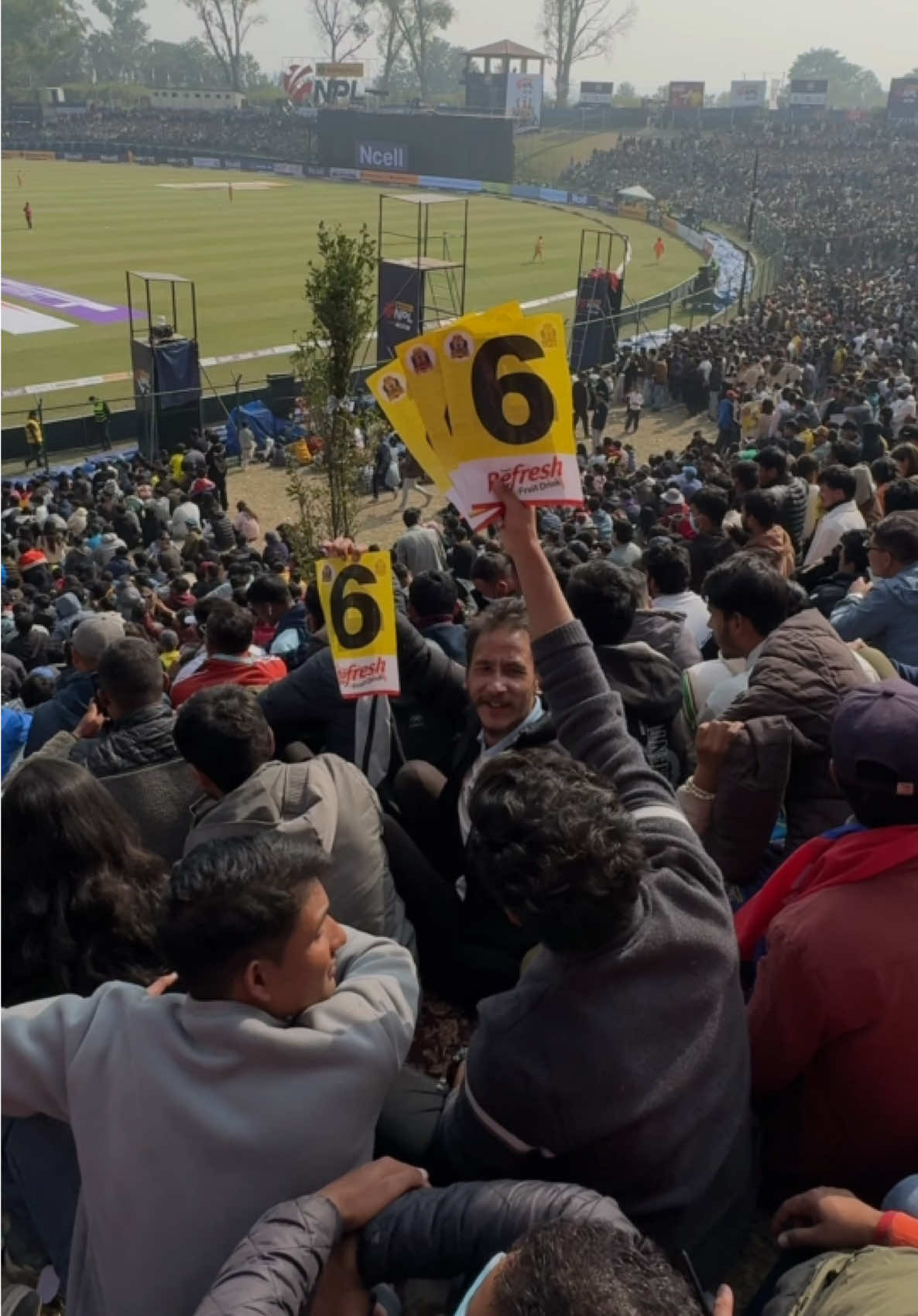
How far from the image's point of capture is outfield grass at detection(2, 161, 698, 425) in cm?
2741

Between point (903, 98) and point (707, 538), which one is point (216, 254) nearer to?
point (707, 538)


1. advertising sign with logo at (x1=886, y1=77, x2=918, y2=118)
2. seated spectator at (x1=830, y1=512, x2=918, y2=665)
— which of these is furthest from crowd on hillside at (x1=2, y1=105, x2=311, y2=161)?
seated spectator at (x1=830, y1=512, x2=918, y2=665)

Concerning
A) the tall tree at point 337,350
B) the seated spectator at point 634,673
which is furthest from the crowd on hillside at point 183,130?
the seated spectator at point 634,673

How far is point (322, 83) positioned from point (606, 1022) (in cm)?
10296

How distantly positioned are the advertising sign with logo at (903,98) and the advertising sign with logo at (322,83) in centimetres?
4276

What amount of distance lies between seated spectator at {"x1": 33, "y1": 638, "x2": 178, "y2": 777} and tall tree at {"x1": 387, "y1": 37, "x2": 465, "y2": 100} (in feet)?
412

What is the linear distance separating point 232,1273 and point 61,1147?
84 cm

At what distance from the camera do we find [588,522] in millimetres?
12289

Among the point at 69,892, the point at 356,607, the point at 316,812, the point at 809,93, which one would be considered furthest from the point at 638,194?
the point at 69,892

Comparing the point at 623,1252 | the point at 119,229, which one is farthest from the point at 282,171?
the point at 623,1252

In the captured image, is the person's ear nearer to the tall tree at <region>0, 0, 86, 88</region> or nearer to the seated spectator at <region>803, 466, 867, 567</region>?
the seated spectator at <region>803, 466, 867, 567</region>

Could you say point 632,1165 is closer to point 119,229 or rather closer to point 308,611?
point 308,611

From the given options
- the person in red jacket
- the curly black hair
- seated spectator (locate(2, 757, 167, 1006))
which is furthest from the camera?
the person in red jacket

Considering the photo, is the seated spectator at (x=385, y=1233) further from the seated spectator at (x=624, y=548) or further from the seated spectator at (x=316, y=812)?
the seated spectator at (x=624, y=548)
